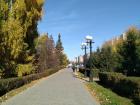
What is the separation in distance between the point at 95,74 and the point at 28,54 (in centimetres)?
→ 2395

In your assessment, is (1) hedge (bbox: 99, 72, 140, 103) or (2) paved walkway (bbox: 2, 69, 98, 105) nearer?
(2) paved walkway (bbox: 2, 69, 98, 105)

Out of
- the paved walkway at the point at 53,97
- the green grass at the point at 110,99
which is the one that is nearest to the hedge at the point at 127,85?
the green grass at the point at 110,99

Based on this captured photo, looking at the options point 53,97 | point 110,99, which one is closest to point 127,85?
point 110,99

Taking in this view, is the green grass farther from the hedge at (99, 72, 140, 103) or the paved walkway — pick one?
the hedge at (99, 72, 140, 103)

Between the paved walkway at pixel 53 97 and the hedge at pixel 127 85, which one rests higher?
the hedge at pixel 127 85

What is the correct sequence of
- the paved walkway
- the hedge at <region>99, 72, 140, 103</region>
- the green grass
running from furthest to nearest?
the hedge at <region>99, 72, 140, 103</region> → the green grass → the paved walkway

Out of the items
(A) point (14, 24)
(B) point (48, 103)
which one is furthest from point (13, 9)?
(B) point (48, 103)

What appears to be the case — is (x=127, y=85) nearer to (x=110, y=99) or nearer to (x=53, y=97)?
(x=110, y=99)

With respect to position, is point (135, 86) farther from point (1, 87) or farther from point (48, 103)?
point (1, 87)

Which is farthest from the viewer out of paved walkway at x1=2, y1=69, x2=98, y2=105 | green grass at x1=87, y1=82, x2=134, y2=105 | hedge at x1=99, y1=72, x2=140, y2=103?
hedge at x1=99, y1=72, x2=140, y2=103

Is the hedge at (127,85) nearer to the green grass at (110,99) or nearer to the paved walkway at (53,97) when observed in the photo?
the green grass at (110,99)

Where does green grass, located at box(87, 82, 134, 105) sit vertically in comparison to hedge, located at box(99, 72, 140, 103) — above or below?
below

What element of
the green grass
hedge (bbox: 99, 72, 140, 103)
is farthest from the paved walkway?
hedge (bbox: 99, 72, 140, 103)

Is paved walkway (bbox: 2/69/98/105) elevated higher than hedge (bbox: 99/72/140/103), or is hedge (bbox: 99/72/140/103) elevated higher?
hedge (bbox: 99/72/140/103)
